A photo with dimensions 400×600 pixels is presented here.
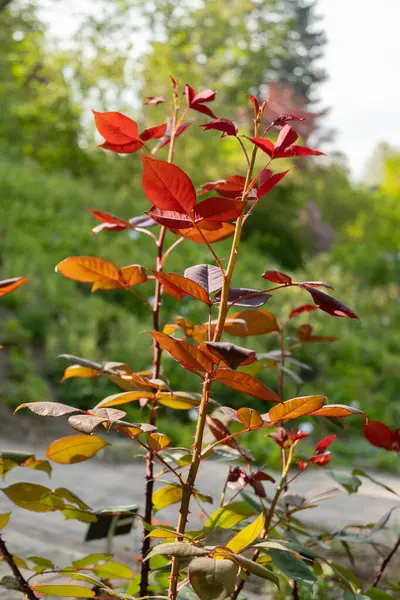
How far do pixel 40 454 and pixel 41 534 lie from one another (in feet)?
4.97

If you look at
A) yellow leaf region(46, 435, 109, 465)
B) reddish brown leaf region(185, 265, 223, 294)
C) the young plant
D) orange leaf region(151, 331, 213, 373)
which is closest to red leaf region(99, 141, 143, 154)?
the young plant

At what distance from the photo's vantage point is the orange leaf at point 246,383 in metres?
0.90

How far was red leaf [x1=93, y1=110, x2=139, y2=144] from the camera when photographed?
110 cm

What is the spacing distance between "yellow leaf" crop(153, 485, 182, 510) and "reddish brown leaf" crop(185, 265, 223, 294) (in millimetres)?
472

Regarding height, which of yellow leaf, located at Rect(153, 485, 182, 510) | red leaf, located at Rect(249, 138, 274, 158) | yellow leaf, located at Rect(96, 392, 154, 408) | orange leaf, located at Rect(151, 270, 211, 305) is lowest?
yellow leaf, located at Rect(153, 485, 182, 510)

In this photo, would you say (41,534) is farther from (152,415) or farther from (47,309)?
(47,309)

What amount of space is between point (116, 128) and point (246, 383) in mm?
505

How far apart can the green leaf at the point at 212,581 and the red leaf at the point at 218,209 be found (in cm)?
46

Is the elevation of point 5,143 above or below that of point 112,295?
above

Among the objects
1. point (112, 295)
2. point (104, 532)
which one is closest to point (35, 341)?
point (112, 295)

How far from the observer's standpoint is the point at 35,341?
5168 mm

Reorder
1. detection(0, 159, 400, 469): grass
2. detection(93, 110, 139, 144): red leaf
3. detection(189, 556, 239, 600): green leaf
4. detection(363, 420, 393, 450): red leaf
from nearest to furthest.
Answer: detection(189, 556, 239, 600): green leaf
detection(93, 110, 139, 144): red leaf
detection(363, 420, 393, 450): red leaf
detection(0, 159, 400, 469): grass

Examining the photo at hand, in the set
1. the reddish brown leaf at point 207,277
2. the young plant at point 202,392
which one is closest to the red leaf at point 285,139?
the young plant at point 202,392

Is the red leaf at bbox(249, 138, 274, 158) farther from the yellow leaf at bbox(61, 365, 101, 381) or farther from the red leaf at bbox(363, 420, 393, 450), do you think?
the red leaf at bbox(363, 420, 393, 450)
